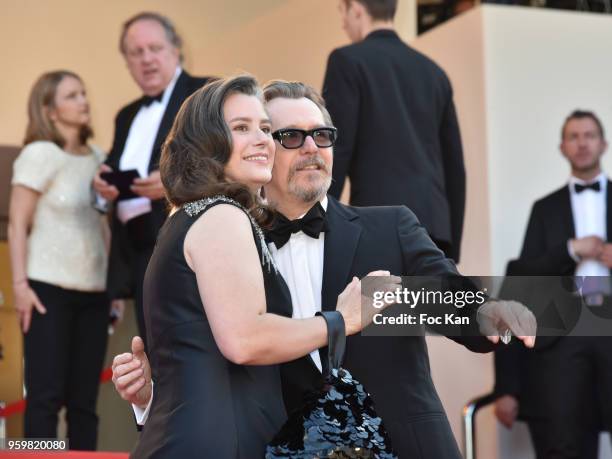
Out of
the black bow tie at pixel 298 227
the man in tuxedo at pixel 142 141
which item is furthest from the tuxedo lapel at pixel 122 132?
the black bow tie at pixel 298 227

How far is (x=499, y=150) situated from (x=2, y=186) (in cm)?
385

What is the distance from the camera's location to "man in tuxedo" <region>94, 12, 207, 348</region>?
4258 mm

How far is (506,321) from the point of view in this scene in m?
2.57

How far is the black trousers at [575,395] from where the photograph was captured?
5.04 m

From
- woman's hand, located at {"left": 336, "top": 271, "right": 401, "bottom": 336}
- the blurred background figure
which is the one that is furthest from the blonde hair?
woman's hand, located at {"left": 336, "top": 271, "right": 401, "bottom": 336}

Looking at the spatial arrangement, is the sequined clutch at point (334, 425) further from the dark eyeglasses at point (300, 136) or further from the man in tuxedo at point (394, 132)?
the man in tuxedo at point (394, 132)

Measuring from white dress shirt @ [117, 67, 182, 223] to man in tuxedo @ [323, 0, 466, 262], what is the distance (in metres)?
0.69

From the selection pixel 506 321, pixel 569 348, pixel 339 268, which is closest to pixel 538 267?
pixel 569 348

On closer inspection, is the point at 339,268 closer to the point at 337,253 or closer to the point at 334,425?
the point at 337,253

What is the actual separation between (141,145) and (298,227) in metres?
1.81

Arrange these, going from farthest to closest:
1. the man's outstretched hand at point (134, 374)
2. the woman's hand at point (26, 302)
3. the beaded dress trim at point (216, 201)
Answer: the woman's hand at point (26, 302)
the man's outstretched hand at point (134, 374)
the beaded dress trim at point (216, 201)

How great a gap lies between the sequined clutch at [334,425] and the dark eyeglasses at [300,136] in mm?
780

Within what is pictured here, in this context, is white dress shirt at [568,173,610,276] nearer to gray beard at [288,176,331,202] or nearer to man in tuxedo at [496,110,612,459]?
man in tuxedo at [496,110,612,459]

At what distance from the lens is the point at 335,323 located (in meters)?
2.28
